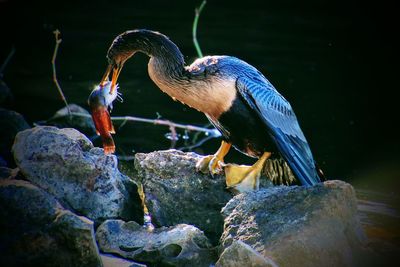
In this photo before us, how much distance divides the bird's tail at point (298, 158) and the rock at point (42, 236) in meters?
1.54

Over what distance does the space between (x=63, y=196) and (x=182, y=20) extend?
32.2 ft

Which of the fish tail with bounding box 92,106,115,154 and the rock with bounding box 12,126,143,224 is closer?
the rock with bounding box 12,126,143,224

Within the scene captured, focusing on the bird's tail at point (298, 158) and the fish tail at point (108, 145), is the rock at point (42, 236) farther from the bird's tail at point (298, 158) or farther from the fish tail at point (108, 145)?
the bird's tail at point (298, 158)

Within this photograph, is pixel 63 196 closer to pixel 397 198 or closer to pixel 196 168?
pixel 196 168

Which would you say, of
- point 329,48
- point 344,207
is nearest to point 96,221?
point 344,207

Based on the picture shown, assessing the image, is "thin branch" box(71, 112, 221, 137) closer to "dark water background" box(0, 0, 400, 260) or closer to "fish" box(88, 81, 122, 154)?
"dark water background" box(0, 0, 400, 260)

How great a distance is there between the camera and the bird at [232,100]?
15.8ft

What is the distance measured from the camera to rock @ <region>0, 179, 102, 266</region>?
3.79 metres

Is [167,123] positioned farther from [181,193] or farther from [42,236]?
[42,236]

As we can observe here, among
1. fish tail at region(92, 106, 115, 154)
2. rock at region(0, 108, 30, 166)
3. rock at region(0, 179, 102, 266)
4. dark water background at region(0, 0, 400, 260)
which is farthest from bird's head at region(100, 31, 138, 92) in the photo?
dark water background at region(0, 0, 400, 260)

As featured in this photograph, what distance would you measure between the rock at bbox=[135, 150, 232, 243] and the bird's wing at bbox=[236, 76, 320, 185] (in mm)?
503

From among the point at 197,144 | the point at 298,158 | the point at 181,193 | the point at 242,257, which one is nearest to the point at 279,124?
the point at 298,158

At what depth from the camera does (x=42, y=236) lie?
3.82m

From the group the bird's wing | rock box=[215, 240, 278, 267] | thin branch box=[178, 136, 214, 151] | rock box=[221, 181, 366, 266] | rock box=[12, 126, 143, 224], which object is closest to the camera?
rock box=[215, 240, 278, 267]
